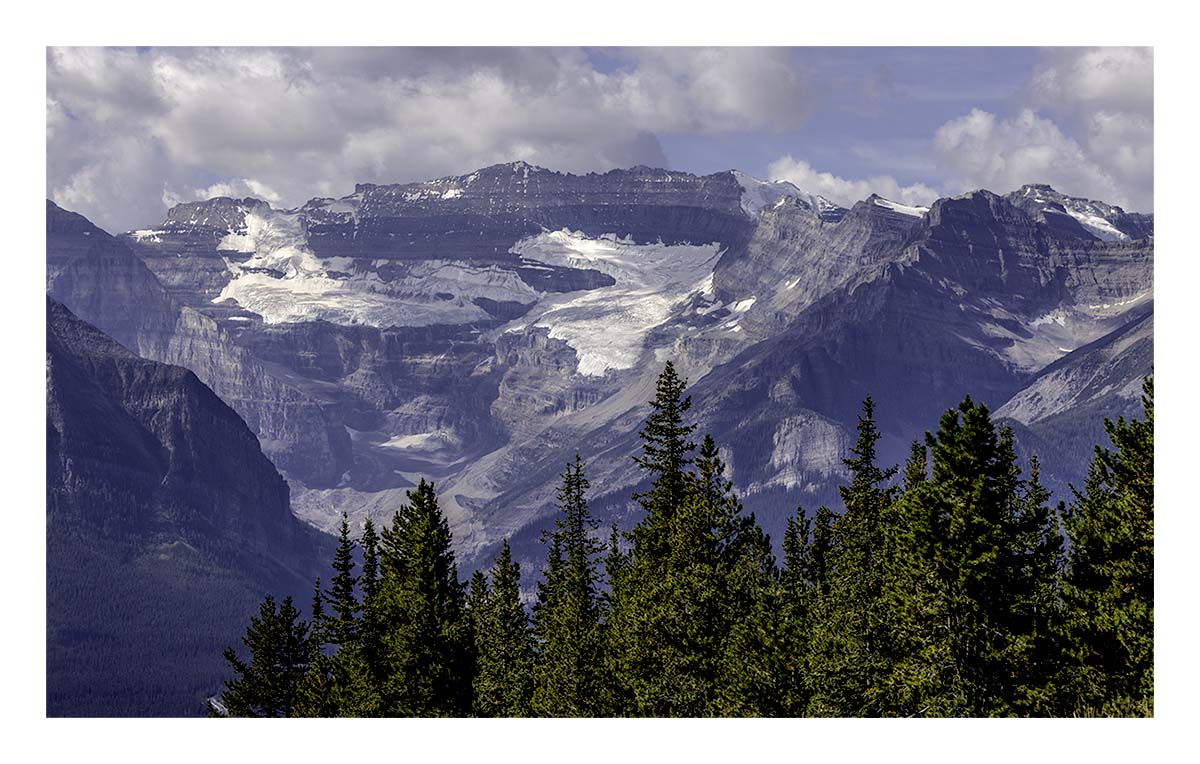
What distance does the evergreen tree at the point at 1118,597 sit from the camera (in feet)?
173

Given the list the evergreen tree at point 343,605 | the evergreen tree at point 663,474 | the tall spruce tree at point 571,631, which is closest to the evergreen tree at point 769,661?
the tall spruce tree at point 571,631

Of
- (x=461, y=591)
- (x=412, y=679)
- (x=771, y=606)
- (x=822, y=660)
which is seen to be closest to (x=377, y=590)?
(x=461, y=591)

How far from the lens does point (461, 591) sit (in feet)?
280

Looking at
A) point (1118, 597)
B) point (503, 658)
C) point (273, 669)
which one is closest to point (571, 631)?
point (503, 658)

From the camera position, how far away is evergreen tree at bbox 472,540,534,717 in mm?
75125

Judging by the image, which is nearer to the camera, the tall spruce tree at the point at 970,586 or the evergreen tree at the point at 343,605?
the tall spruce tree at the point at 970,586

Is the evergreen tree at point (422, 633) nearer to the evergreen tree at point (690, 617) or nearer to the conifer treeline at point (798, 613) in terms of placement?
the conifer treeline at point (798, 613)

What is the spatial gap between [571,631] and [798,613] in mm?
14674

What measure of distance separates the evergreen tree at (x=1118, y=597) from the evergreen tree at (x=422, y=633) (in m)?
33.2

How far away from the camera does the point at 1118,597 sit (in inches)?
2173

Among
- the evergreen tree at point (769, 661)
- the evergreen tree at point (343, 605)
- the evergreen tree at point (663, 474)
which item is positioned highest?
the evergreen tree at point (663, 474)
